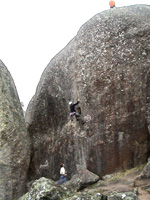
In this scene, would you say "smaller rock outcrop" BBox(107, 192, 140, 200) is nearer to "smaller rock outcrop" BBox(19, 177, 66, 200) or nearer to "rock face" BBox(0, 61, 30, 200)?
"smaller rock outcrop" BBox(19, 177, 66, 200)

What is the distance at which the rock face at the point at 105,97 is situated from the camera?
44.7 feet

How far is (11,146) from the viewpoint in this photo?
13602 millimetres

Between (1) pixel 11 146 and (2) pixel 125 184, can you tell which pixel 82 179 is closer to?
(2) pixel 125 184

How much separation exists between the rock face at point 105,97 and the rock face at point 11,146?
7.60ft

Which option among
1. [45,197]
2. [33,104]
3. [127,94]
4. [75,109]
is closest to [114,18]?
[127,94]

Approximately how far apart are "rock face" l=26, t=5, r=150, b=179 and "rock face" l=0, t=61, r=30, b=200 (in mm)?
2318

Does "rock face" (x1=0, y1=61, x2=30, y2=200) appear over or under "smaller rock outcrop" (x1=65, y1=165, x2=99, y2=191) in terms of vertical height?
over

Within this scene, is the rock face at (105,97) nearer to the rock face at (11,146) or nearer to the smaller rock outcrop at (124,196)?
the rock face at (11,146)

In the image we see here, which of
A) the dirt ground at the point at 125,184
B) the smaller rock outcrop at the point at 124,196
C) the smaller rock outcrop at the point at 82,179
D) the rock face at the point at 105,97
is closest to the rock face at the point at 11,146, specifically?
the rock face at the point at 105,97

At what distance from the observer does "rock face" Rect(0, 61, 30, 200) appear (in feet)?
43.1

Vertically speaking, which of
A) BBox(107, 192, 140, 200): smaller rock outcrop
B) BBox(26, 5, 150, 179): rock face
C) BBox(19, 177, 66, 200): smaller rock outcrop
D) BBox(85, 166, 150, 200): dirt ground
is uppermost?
BBox(26, 5, 150, 179): rock face

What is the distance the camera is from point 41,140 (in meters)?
16.8

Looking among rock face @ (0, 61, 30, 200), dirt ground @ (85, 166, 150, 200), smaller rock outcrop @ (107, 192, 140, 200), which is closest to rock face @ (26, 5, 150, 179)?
dirt ground @ (85, 166, 150, 200)

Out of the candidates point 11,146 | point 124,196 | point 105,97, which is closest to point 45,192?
point 124,196
